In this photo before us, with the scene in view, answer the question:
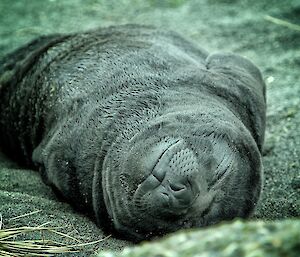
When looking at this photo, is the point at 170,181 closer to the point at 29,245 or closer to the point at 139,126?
the point at 139,126

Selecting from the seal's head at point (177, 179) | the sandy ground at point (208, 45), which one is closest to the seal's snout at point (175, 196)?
the seal's head at point (177, 179)

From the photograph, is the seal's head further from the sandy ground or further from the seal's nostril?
the sandy ground

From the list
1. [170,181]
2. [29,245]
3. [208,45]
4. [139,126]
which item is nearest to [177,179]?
[170,181]

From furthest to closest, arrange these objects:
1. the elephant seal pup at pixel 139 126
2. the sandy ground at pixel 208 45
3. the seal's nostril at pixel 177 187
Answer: the sandy ground at pixel 208 45, the elephant seal pup at pixel 139 126, the seal's nostril at pixel 177 187

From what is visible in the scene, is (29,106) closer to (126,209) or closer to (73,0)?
(126,209)

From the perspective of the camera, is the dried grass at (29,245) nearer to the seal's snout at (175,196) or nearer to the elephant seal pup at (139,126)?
the elephant seal pup at (139,126)

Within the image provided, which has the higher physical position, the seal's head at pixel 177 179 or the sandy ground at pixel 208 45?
the seal's head at pixel 177 179
